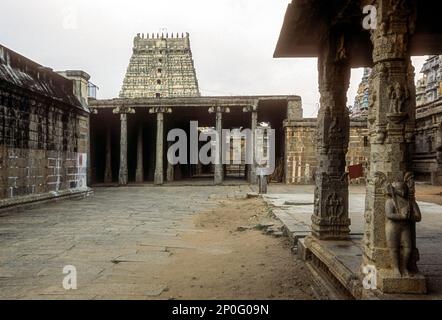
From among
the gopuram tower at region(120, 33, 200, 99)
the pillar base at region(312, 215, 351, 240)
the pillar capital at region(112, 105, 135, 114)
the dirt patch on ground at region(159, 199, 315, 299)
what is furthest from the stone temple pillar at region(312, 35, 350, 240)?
the gopuram tower at region(120, 33, 200, 99)

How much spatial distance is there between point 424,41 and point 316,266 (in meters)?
3.64

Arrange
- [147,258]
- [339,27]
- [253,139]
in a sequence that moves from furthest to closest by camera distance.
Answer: [253,139] < [147,258] < [339,27]

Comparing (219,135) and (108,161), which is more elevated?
(219,135)

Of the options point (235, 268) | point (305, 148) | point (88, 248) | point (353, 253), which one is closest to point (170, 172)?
point (305, 148)

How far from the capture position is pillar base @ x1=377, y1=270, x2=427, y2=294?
9.89ft

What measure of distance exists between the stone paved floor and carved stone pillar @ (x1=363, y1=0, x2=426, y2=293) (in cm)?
244

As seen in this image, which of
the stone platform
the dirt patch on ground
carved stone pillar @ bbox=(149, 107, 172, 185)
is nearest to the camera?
the stone platform

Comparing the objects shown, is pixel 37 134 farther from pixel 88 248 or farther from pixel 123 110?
pixel 123 110

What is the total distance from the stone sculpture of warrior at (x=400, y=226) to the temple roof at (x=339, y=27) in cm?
185

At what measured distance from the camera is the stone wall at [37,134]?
9945 mm

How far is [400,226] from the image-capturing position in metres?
3.07

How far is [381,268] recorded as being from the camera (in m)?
3.13

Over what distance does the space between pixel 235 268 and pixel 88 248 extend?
254 centimetres

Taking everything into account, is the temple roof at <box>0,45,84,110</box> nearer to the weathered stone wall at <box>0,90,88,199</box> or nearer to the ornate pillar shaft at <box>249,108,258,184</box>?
the weathered stone wall at <box>0,90,88,199</box>
